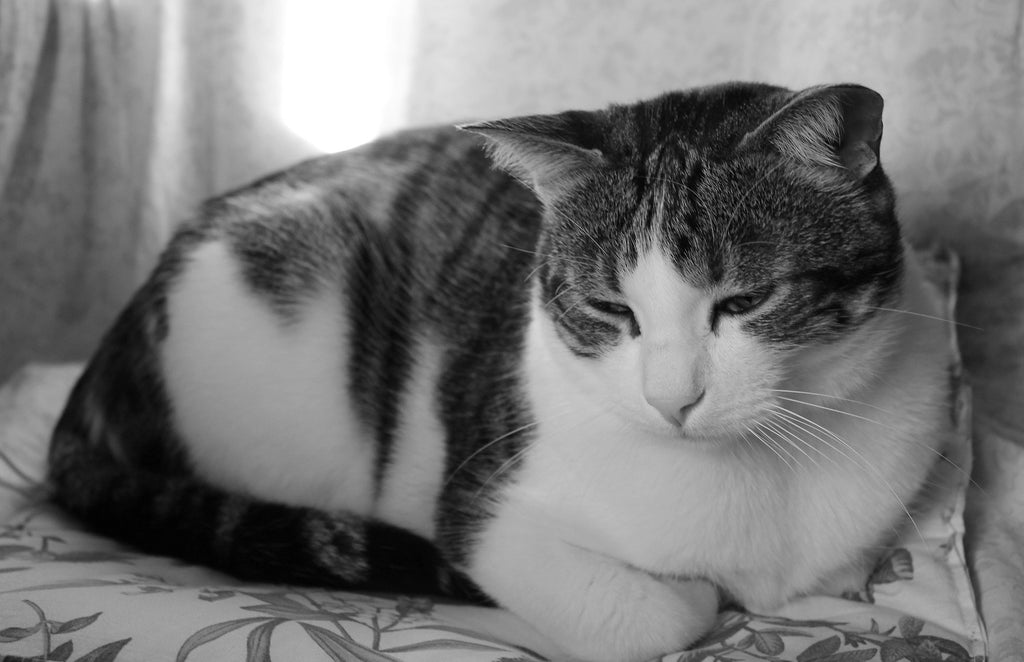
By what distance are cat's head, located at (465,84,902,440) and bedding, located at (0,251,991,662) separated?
251 millimetres

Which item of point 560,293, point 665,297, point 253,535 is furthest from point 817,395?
point 253,535

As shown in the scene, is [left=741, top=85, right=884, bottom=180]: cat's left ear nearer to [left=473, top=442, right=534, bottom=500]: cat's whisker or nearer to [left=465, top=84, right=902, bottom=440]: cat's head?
[left=465, top=84, right=902, bottom=440]: cat's head

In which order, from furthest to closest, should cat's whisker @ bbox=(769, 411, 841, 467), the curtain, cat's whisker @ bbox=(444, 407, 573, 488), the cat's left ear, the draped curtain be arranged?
the curtain < the draped curtain < cat's whisker @ bbox=(444, 407, 573, 488) < cat's whisker @ bbox=(769, 411, 841, 467) < the cat's left ear

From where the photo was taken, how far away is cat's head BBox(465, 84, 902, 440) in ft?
3.15

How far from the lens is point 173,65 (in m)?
2.07

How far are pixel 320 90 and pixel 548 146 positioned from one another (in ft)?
3.74

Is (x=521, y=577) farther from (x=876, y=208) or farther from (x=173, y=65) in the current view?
(x=173, y=65)

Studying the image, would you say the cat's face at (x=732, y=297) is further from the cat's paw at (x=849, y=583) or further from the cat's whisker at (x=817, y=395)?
the cat's paw at (x=849, y=583)

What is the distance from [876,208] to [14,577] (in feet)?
3.35

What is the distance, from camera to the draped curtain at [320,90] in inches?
61.0

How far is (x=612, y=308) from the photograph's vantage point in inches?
41.8

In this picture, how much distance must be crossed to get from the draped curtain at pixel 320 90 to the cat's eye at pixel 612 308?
0.76 metres

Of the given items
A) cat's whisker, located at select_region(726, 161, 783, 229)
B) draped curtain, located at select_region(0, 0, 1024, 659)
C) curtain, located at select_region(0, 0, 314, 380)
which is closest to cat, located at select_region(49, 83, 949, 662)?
cat's whisker, located at select_region(726, 161, 783, 229)

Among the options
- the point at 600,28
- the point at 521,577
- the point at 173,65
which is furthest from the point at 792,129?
the point at 173,65
